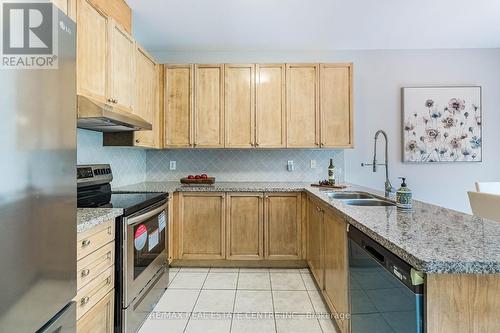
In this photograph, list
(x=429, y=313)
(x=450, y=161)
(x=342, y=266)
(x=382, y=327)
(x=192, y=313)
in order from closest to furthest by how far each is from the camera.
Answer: (x=429, y=313) → (x=382, y=327) → (x=342, y=266) → (x=192, y=313) → (x=450, y=161)

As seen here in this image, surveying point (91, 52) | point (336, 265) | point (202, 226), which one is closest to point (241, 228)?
point (202, 226)

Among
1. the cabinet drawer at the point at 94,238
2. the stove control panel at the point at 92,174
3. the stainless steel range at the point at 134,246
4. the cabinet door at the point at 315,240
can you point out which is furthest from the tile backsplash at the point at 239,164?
the cabinet drawer at the point at 94,238

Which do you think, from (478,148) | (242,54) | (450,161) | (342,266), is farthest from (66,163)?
(478,148)

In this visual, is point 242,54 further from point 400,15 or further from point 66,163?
point 66,163

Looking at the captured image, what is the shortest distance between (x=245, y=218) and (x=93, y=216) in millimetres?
1824

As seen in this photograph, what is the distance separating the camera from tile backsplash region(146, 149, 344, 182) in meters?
3.72

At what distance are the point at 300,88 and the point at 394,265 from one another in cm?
267

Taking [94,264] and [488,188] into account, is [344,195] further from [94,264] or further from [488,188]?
[94,264]

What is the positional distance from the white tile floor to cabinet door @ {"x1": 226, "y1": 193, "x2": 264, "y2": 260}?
0.32m

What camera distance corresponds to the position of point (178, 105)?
11.2 feet

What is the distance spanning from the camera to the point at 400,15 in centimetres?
280

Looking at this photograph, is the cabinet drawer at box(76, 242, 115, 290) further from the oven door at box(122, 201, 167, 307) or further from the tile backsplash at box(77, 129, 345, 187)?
the tile backsplash at box(77, 129, 345, 187)

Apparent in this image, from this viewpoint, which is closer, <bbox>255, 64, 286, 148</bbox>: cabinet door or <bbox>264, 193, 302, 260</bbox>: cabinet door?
<bbox>264, 193, 302, 260</bbox>: cabinet door

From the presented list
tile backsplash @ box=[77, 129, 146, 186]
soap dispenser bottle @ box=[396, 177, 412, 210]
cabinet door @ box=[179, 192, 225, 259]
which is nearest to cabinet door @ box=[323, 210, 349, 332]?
soap dispenser bottle @ box=[396, 177, 412, 210]
